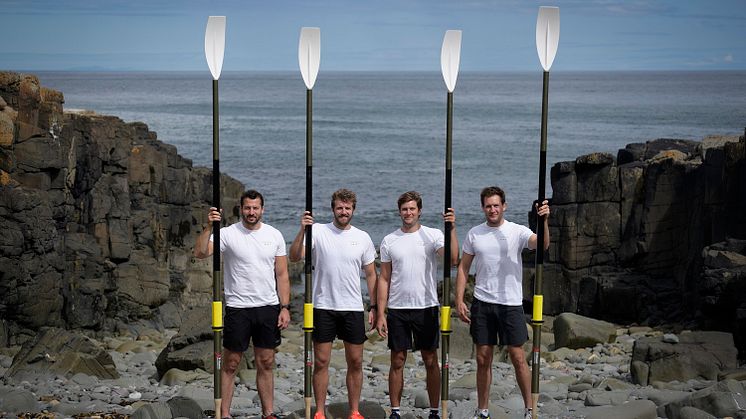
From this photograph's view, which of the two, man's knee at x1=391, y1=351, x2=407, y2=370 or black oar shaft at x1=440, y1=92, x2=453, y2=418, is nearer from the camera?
man's knee at x1=391, y1=351, x2=407, y2=370

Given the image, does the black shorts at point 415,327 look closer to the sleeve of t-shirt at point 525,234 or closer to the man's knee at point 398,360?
the man's knee at point 398,360

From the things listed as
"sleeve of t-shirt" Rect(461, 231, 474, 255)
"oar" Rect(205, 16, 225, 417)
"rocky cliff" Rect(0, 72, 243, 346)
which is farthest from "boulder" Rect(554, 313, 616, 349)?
"oar" Rect(205, 16, 225, 417)

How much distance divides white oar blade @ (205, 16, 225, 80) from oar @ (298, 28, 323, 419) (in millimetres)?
771

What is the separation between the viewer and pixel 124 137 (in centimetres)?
2709

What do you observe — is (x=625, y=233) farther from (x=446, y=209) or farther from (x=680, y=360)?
(x=446, y=209)

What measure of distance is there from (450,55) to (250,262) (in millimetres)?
2905

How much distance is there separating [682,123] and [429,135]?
900 inches

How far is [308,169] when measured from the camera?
11.7 m

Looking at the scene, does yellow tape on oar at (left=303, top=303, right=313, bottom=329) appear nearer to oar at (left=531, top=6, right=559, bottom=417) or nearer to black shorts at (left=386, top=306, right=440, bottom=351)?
black shorts at (left=386, top=306, right=440, bottom=351)

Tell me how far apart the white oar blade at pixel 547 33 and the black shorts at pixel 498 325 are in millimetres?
2387

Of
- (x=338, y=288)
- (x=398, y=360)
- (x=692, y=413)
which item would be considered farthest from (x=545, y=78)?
(x=692, y=413)

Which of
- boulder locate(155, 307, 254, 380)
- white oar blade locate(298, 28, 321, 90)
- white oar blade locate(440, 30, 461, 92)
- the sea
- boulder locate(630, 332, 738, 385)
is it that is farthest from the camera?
the sea

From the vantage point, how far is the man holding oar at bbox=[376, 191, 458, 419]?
11.3m

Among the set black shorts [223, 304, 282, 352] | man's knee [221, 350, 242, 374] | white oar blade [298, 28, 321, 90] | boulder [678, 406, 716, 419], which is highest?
white oar blade [298, 28, 321, 90]
